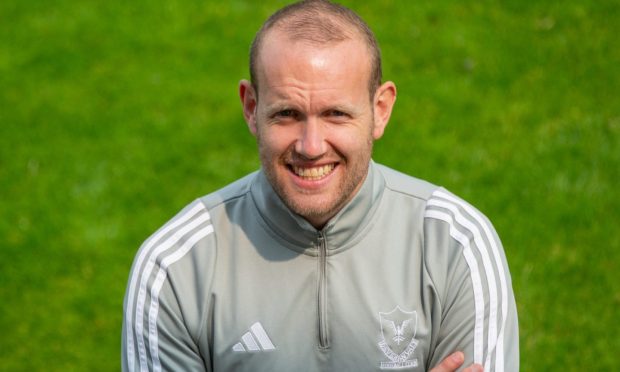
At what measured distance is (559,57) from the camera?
7734mm

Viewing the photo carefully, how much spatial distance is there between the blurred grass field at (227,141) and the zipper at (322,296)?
8.28 ft

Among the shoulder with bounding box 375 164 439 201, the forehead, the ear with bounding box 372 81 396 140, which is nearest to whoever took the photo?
the forehead

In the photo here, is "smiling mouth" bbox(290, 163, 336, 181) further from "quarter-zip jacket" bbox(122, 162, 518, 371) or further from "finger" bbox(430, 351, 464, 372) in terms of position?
"finger" bbox(430, 351, 464, 372)

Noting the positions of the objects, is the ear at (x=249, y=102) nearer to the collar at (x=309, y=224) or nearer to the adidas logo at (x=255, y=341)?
the collar at (x=309, y=224)

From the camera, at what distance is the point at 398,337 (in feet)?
12.0

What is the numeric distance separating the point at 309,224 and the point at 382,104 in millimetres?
582

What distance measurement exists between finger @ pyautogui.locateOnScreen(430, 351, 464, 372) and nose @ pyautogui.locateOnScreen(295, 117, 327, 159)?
2.95 ft

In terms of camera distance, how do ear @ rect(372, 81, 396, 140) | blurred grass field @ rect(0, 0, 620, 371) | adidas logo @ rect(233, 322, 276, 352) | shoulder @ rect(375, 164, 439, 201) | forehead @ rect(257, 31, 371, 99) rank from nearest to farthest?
1. forehead @ rect(257, 31, 371, 99)
2. adidas logo @ rect(233, 322, 276, 352)
3. ear @ rect(372, 81, 396, 140)
4. shoulder @ rect(375, 164, 439, 201)
5. blurred grass field @ rect(0, 0, 620, 371)

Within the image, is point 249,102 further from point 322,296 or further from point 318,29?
point 322,296

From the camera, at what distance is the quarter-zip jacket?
141 inches

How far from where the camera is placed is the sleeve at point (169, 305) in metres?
3.54

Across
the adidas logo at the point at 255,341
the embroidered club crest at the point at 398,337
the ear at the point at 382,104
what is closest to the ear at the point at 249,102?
the ear at the point at 382,104

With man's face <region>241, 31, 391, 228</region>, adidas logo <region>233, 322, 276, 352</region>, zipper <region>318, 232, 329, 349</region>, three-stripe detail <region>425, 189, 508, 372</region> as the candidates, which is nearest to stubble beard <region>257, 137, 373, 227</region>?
man's face <region>241, 31, 391, 228</region>

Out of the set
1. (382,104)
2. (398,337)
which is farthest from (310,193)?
(398,337)
